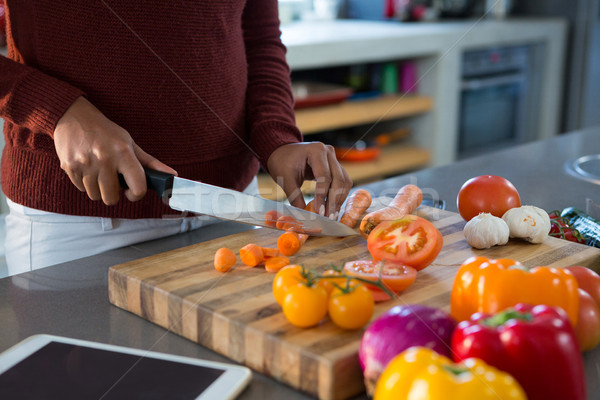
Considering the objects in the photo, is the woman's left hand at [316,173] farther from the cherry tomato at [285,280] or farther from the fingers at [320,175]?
the cherry tomato at [285,280]

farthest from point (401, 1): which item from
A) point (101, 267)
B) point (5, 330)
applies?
point (5, 330)

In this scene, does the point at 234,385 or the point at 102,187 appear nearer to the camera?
the point at 234,385

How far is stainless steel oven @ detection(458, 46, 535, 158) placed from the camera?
3.43 meters

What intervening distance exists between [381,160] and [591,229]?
1.99 meters

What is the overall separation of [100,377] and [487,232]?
631 millimetres

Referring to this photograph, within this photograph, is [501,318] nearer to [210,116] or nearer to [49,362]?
[49,362]

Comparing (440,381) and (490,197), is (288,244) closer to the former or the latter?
(490,197)

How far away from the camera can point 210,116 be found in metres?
1.20

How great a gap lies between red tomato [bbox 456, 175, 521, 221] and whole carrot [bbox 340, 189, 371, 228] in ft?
0.61

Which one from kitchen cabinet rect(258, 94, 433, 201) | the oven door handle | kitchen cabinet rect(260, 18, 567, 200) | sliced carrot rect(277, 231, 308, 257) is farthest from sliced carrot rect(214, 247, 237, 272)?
the oven door handle

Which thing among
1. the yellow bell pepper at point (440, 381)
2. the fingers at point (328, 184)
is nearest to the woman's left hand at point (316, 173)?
the fingers at point (328, 184)

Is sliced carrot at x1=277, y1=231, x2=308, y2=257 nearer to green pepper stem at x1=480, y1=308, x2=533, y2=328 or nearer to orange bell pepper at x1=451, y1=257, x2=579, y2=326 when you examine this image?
orange bell pepper at x1=451, y1=257, x2=579, y2=326

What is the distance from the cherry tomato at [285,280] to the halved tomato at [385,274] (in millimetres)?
80

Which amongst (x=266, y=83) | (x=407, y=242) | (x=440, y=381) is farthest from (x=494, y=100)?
(x=440, y=381)
